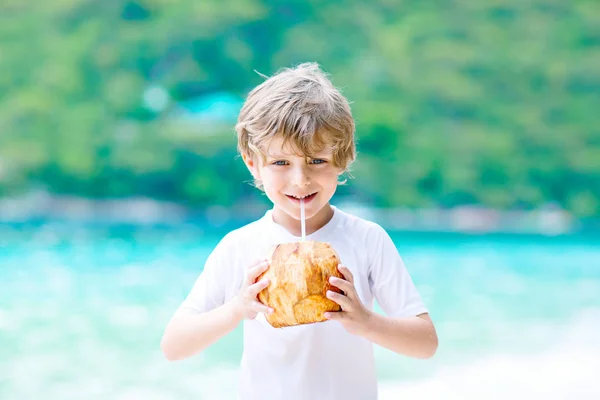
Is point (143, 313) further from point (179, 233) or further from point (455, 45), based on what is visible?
point (455, 45)

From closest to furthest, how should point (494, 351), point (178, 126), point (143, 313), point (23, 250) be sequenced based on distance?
point (494, 351) → point (143, 313) → point (23, 250) → point (178, 126)

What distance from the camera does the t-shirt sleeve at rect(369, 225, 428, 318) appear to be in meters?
0.95

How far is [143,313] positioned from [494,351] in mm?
2133

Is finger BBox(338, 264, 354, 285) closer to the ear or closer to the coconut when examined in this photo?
the coconut

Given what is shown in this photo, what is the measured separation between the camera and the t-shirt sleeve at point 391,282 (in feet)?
3.12

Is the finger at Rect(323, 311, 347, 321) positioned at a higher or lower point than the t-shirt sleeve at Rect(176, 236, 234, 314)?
lower

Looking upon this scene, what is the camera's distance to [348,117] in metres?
0.97

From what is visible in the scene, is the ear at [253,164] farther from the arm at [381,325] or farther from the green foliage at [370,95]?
the green foliage at [370,95]

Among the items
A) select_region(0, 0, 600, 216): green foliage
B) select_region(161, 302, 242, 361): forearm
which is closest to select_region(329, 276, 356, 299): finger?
select_region(161, 302, 242, 361): forearm

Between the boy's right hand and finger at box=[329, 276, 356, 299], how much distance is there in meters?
0.07

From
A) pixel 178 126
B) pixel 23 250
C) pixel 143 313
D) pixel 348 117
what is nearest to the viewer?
pixel 348 117

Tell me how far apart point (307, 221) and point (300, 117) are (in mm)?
151

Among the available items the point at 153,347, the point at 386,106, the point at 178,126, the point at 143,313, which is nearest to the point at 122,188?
the point at 178,126

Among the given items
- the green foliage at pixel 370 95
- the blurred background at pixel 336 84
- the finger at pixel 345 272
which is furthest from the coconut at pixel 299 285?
the green foliage at pixel 370 95
